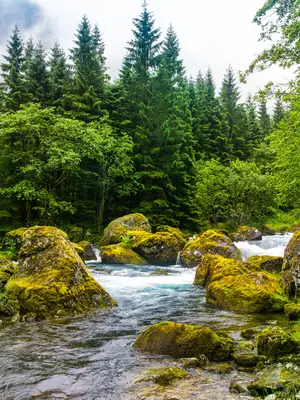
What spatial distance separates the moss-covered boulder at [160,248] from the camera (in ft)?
57.2

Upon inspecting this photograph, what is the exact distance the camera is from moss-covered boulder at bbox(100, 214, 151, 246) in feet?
67.1

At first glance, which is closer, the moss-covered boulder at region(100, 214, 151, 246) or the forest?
the moss-covered boulder at region(100, 214, 151, 246)

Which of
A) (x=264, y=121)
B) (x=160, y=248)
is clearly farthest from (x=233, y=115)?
(x=160, y=248)

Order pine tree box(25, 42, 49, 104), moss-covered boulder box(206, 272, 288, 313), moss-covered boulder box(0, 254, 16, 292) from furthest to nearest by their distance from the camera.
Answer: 1. pine tree box(25, 42, 49, 104)
2. moss-covered boulder box(0, 254, 16, 292)
3. moss-covered boulder box(206, 272, 288, 313)

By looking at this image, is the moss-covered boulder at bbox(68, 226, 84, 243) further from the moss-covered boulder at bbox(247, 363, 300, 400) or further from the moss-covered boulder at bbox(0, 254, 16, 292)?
the moss-covered boulder at bbox(247, 363, 300, 400)

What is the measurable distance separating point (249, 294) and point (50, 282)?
456 centimetres

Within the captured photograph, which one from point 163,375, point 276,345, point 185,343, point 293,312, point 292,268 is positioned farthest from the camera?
point 292,268

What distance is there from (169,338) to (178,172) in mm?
24115

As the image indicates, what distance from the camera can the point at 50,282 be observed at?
7938 millimetres

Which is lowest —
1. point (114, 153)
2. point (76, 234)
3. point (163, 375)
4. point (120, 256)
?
point (163, 375)

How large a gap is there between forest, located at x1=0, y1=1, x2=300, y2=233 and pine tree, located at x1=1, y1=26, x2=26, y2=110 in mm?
99

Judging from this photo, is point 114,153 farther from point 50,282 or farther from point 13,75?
point 50,282

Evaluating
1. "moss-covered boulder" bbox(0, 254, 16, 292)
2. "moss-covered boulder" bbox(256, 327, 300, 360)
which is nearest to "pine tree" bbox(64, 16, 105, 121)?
"moss-covered boulder" bbox(0, 254, 16, 292)

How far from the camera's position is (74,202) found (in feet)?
92.5
